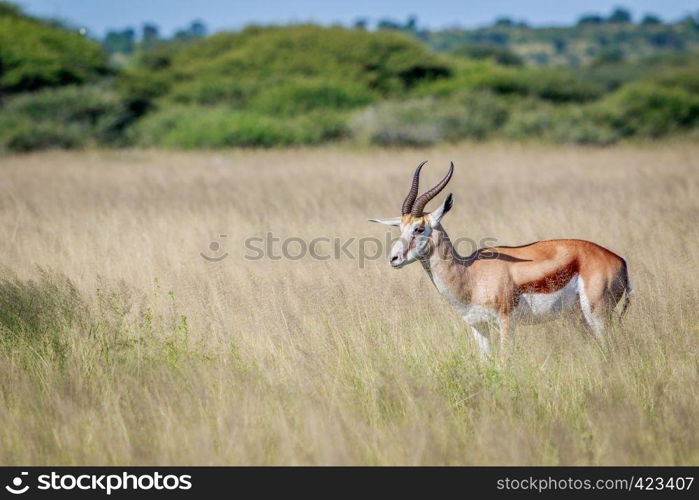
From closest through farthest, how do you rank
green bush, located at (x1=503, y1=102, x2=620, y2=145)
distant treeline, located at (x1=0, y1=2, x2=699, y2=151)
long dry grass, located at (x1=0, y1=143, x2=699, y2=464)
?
long dry grass, located at (x1=0, y1=143, x2=699, y2=464), green bush, located at (x1=503, y1=102, x2=620, y2=145), distant treeline, located at (x1=0, y1=2, x2=699, y2=151)

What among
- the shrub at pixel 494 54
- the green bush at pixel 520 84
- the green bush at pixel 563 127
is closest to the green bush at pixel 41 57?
the green bush at pixel 520 84

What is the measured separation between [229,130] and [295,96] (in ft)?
24.7

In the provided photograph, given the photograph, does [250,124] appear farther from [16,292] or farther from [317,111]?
[16,292]

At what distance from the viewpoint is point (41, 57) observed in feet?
107

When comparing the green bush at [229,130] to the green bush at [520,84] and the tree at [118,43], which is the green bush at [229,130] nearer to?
the green bush at [520,84]

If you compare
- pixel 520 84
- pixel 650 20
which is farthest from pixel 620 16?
pixel 520 84

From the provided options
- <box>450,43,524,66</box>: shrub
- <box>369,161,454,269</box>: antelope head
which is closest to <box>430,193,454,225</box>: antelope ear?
<box>369,161,454,269</box>: antelope head

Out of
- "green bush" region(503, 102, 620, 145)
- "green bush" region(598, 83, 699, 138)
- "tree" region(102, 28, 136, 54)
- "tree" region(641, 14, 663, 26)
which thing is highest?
"tree" region(641, 14, 663, 26)

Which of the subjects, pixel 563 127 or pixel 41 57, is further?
pixel 41 57

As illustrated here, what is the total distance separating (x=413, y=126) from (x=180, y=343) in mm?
21341

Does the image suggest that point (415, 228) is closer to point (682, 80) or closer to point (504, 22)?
point (682, 80)

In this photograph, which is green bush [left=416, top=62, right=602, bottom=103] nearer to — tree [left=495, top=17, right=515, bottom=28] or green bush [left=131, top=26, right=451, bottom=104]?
green bush [left=131, top=26, right=451, bottom=104]

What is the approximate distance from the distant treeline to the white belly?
20.0m

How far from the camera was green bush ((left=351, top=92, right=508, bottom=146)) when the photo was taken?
25.4 metres
